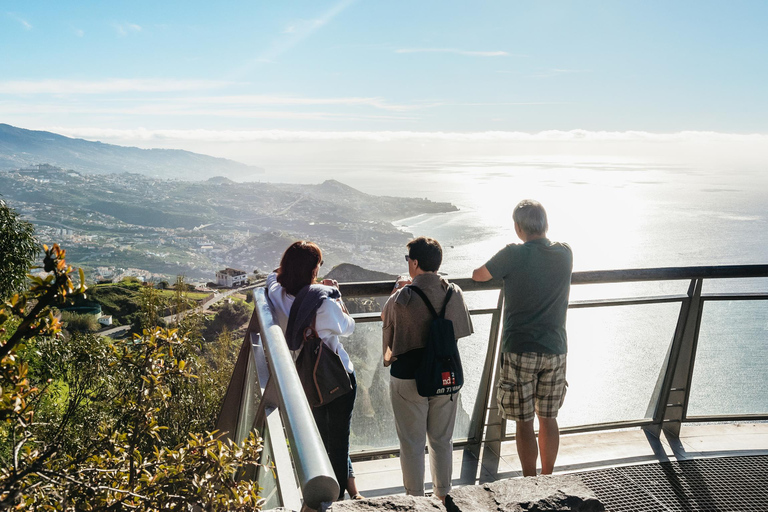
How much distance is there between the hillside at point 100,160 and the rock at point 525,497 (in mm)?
170896

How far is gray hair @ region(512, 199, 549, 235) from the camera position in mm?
3158

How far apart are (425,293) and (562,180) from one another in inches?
2309

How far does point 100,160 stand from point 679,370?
215431 millimetres

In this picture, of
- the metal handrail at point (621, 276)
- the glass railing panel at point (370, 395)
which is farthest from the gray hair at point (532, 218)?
the glass railing panel at point (370, 395)

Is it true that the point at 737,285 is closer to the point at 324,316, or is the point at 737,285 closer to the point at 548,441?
the point at 548,441

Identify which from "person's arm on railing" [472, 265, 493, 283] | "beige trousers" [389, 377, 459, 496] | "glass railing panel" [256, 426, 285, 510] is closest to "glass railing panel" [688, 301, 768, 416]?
"person's arm on railing" [472, 265, 493, 283]

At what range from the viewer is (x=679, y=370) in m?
4.07

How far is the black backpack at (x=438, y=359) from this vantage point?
291 centimetres

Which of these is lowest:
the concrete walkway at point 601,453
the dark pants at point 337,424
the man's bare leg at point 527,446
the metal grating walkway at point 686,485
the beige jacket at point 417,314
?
the concrete walkway at point 601,453

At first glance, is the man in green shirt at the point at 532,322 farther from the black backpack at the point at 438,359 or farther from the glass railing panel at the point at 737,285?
the glass railing panel at the point at 737,285

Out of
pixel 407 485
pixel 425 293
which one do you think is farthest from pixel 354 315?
pixel 407 485

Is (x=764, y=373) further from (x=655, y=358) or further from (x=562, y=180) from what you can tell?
(x=562, y=180)

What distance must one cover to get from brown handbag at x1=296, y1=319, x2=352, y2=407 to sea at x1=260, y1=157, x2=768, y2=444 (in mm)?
976

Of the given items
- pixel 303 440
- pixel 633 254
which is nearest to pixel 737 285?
pixel 303 440
